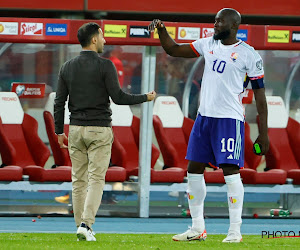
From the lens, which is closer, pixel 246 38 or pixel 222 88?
pixel 222 88

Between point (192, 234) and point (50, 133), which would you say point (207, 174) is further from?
point (192, 234)

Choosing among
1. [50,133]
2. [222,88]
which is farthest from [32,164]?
[222,88]

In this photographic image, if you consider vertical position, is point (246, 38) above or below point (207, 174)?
above

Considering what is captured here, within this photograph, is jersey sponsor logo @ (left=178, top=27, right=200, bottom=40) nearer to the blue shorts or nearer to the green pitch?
the green pitch

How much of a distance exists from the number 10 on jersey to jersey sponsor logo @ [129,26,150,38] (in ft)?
11.6

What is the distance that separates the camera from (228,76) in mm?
7445

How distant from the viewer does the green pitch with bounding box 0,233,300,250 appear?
707 centimetres

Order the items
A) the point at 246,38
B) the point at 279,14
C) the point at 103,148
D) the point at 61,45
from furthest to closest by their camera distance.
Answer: the point at 279,14 < the point at 61,45 < the point at 246,38 < the point at 103,148

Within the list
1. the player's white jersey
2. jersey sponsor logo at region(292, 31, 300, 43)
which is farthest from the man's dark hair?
jersey sponsor logo at region(292, 31, 300, 43)

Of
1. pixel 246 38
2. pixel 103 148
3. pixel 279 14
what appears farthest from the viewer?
pixel 279 14

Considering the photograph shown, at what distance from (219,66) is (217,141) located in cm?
56

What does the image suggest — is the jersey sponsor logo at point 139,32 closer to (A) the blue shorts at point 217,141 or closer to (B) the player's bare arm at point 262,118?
(A) the blue shorts at point 217,141

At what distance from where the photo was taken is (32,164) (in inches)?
461

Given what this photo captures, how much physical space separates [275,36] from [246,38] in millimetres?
336
